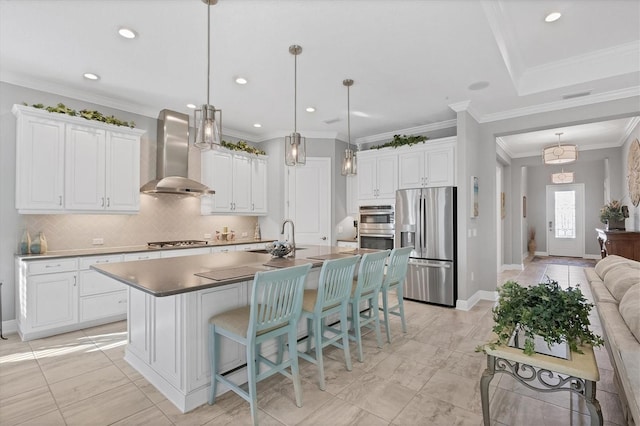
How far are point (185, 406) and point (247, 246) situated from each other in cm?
334

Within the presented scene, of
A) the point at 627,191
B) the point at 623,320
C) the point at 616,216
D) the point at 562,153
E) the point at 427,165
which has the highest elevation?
the point at 562,153

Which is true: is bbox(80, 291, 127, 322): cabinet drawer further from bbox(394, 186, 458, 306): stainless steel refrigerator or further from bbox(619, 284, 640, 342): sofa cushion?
bbox(619, 284, 640, 342): sofa cushion

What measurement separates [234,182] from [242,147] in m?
0.66

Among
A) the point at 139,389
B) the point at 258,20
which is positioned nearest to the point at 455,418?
the point at 139,389

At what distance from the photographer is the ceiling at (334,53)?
2.55 meters

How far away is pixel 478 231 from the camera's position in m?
5.02

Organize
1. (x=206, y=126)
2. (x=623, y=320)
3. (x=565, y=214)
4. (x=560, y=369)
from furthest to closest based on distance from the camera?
Answer: (x=565, y=214), (x=206, y=126), (x=623, y=320), (x=560, y=369)

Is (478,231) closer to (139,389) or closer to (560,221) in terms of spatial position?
(139,389)

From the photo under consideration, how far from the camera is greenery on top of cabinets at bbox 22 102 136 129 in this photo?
12.0ft

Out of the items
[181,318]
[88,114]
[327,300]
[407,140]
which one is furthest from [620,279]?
[88,114]

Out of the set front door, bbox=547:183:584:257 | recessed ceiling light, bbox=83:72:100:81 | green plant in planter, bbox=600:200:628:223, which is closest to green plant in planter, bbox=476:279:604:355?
recessed ceiling light, bbox=83:72:100:81

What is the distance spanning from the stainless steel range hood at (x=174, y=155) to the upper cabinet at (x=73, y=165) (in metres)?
0.33

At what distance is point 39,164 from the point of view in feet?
11.6

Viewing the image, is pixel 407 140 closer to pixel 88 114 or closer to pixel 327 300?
pixel 327 300
